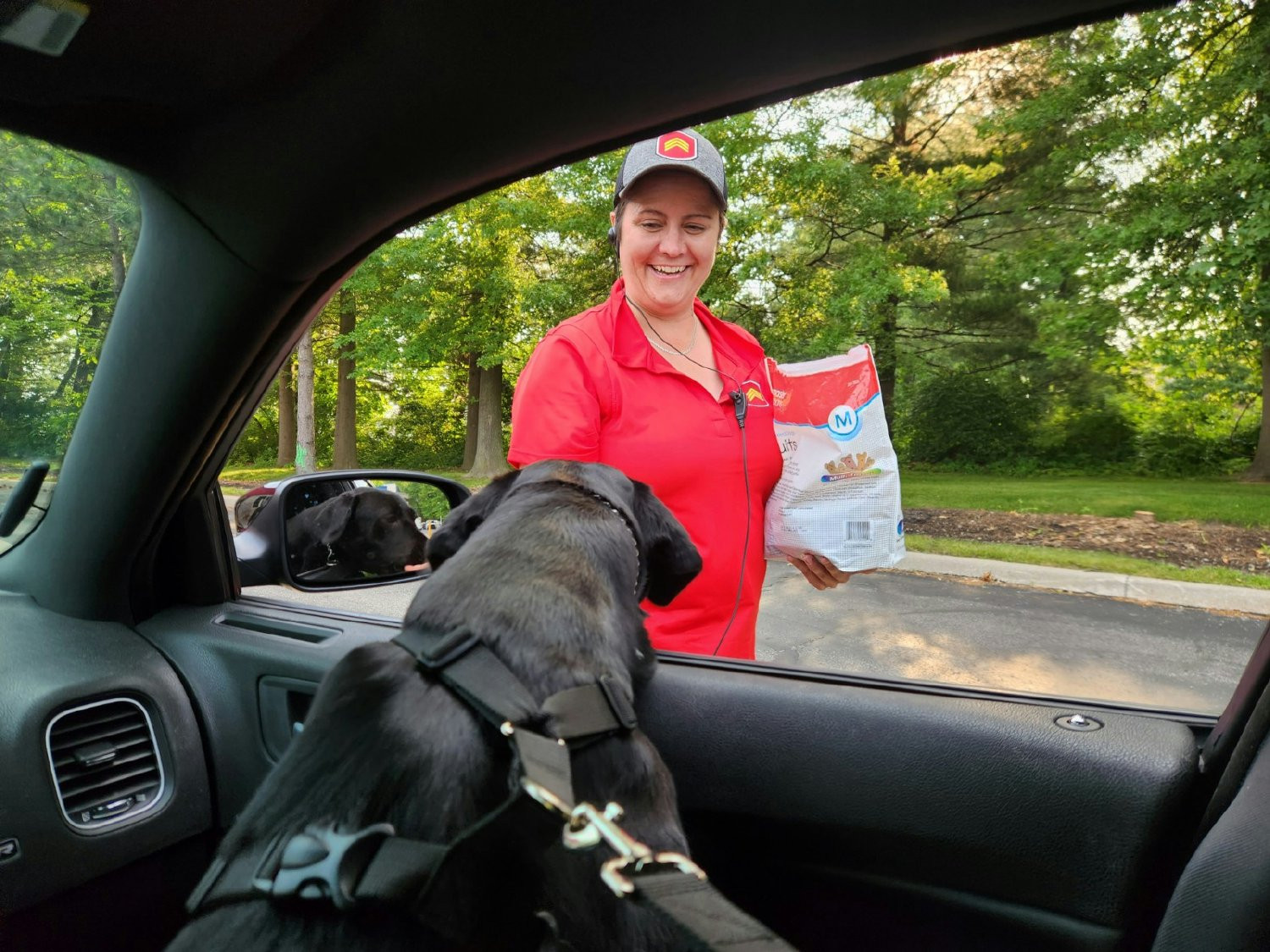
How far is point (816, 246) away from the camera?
20.7 ft

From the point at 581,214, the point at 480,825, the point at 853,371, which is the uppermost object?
the point at 581,214

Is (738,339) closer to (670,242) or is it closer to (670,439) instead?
(670,242)

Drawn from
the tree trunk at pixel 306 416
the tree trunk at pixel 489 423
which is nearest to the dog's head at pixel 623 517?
the tree trunk at pixel 489 423

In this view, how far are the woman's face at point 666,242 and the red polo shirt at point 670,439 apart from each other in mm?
86

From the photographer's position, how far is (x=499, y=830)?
118 cm

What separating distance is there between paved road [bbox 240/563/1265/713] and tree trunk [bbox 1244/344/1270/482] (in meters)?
0.60

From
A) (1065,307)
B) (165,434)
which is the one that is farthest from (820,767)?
(1065,307)

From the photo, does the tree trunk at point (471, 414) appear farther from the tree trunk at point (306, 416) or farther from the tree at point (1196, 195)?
the tree trunk at point (306, 416)

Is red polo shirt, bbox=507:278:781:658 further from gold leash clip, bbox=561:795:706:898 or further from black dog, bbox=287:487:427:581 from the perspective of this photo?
gold leash clip, bbox=561:795:706:898

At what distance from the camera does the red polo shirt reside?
1.91 metres

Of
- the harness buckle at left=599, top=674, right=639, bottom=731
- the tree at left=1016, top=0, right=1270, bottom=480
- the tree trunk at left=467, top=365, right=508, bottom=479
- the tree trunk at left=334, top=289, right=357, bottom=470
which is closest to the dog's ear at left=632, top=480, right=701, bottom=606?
the harness buckle at left=599, top=674, right=639, bottom=731

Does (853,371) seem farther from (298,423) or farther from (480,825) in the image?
(298,423)

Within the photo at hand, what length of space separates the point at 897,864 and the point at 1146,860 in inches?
17.1

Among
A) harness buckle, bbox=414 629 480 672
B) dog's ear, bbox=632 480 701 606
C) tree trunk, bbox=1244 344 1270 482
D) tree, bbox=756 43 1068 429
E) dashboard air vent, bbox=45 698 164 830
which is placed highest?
tree, bbox=756 43 1068 429
